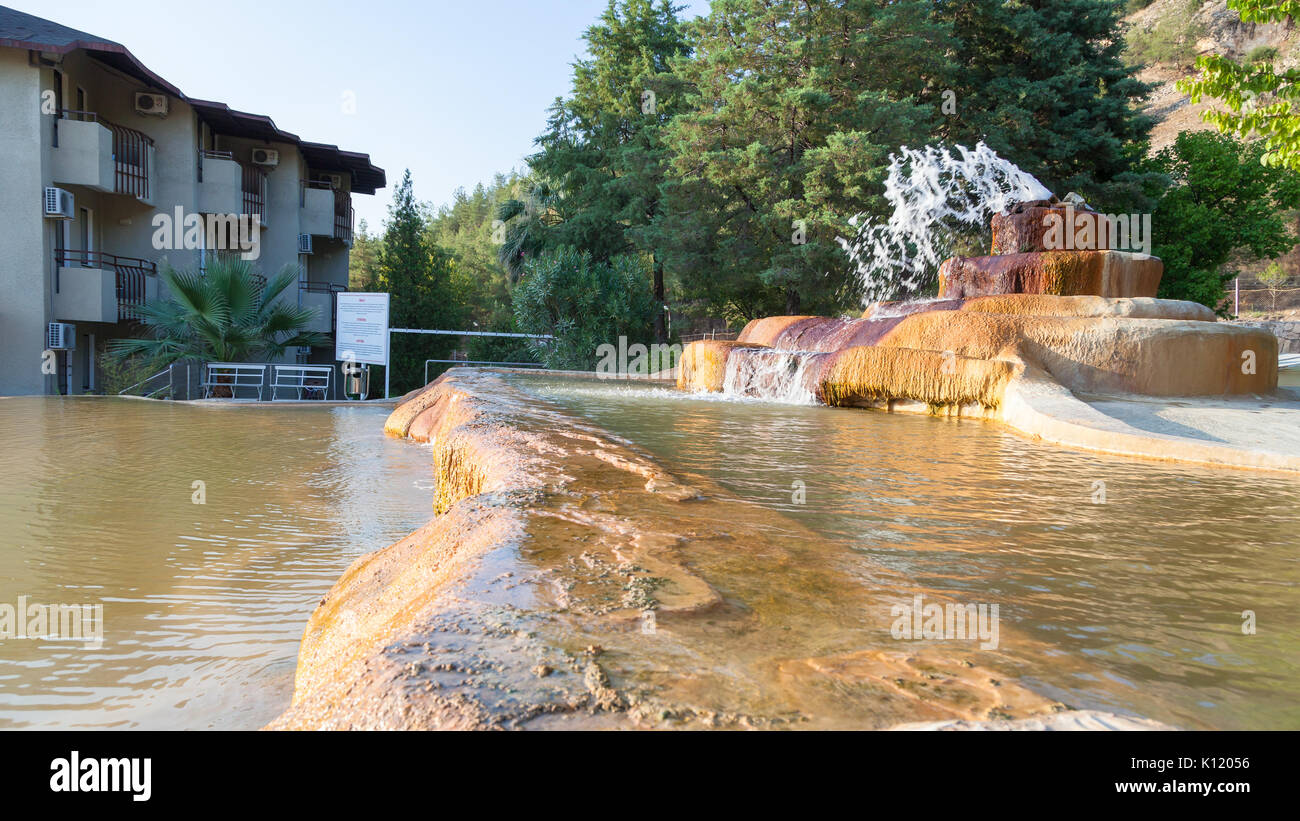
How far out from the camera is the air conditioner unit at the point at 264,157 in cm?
2288

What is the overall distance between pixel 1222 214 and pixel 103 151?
31.2 meters

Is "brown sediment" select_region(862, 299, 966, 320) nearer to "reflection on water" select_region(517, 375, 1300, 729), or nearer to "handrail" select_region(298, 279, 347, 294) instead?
"reflection on water" select_region(517, 375, 1300, 729)

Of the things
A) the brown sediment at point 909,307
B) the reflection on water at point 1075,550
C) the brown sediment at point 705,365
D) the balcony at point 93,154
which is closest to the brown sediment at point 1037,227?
the brown sediment at point 909,307

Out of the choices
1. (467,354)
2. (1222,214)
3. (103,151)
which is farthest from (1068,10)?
(103,151)

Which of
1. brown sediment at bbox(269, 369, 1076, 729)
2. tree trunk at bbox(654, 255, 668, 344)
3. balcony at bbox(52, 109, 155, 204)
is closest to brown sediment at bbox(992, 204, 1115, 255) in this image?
brown sediment at bbox(269, 369, 1076, 729)

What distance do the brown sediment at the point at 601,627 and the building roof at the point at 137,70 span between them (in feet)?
57.5

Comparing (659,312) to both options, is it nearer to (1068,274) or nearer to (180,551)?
(1068,274)

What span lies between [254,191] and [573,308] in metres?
9.47

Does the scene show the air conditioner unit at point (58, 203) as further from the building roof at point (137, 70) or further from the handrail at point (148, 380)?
the handrail at point (148, 380)

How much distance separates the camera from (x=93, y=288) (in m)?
16.7

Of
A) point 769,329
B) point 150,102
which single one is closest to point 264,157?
point 150,102

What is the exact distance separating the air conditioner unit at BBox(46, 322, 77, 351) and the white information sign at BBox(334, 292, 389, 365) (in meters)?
5.10

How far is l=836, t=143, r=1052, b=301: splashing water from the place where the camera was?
20.0m
